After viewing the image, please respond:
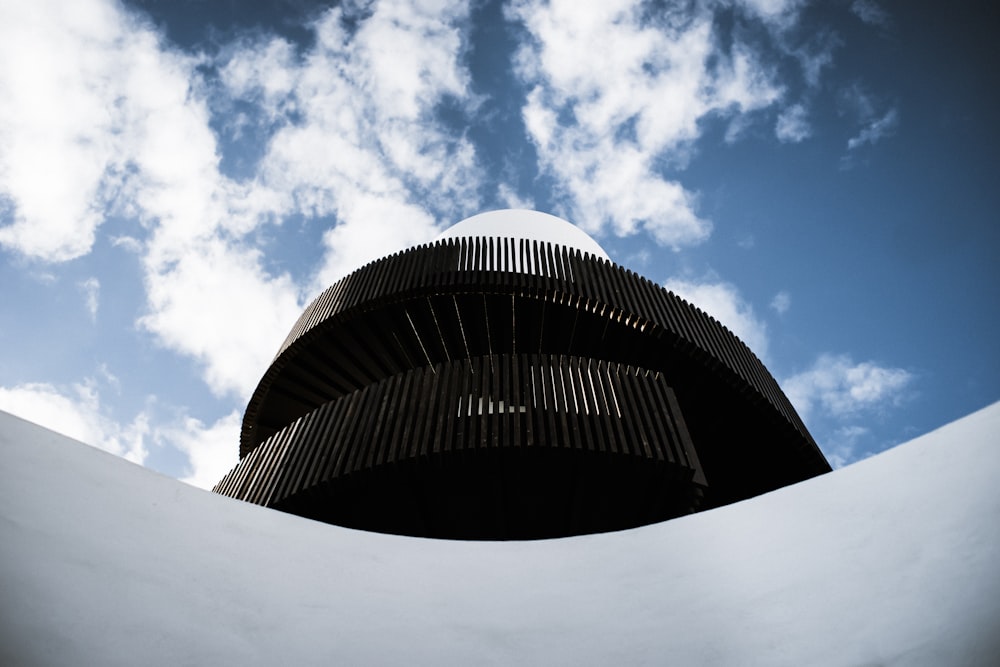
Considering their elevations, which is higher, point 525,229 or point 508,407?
point 525,229

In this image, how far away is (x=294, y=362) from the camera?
8.98m

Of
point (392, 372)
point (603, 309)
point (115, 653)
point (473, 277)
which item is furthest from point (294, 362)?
point (115, 653)

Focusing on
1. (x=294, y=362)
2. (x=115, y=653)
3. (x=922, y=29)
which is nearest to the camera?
(x=115, y=653)

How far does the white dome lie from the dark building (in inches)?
90.7

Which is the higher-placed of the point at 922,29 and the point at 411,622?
the point at 922,29

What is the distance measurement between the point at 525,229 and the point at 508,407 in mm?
5428

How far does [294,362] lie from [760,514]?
283 inches

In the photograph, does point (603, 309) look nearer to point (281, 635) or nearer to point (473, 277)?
point (473, 277)

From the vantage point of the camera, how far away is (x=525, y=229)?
10781 mm

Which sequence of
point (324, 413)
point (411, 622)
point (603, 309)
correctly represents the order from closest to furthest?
point (411, 622) → point (324, 413) → point (603, 309)

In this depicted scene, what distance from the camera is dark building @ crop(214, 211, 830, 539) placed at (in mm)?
5648

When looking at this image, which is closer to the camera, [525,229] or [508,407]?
[508,407]

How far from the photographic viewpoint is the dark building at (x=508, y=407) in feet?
18.5

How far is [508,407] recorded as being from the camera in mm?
5824
